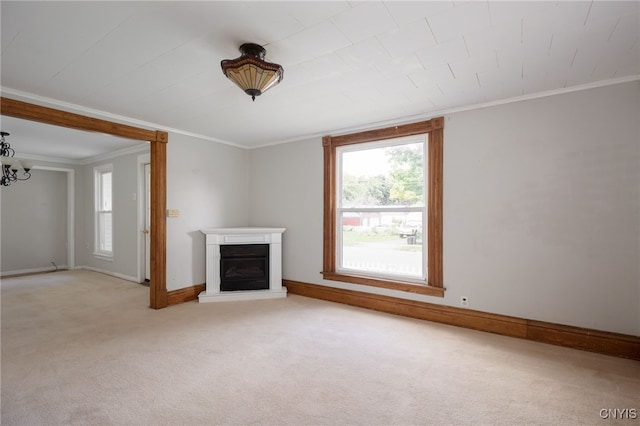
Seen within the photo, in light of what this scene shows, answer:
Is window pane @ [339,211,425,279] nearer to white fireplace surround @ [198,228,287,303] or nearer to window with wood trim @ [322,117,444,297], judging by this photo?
window with wood trim @ [322,117,444,297]

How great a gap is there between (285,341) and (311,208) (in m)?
2.13

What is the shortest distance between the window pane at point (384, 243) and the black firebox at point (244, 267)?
1240 mm

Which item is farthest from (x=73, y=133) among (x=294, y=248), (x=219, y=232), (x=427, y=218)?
(x=427, y=218)

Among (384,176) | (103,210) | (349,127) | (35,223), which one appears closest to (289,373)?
(384,176)

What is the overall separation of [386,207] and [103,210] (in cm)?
626

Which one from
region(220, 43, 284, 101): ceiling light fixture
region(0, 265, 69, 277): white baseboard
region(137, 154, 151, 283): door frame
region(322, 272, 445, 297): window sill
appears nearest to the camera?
region(220, 43, 284, 101): ceiling light fixture

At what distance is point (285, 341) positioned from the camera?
298 centimetres

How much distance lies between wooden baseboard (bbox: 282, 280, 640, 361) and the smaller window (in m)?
5.04

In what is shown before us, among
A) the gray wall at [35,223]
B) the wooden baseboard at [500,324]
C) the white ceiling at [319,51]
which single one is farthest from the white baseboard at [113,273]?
the wooden baseboard at [500,324]

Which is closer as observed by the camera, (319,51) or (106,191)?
(319,51)

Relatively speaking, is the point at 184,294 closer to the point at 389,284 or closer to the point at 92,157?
the point at 389,284

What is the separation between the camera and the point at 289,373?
2377 mm

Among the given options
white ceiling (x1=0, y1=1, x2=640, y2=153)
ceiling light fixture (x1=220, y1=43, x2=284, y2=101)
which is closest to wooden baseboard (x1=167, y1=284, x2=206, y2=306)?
white ceiling (x1=0, y1=1, x2=640, y2=153)

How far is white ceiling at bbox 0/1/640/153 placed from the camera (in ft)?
5.76
